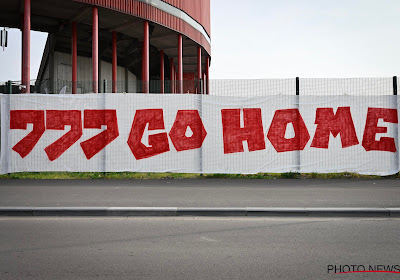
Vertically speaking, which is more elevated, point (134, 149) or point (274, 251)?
point (134, 149)

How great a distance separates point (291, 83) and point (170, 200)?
567cm

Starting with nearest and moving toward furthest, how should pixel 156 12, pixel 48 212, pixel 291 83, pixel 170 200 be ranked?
pixel 48 212, pixel 170 200, pixel 291 83, pixel 156 12

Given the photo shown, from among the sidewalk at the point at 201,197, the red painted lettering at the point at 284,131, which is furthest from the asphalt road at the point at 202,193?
the red painted lettering at the point at 284,131

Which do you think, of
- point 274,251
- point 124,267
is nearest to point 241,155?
point 274,251

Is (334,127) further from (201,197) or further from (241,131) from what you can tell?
(201,197)

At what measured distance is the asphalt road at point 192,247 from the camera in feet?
13.2

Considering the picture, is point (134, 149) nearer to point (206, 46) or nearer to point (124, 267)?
point (124, 267)

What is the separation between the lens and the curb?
6.82 meters

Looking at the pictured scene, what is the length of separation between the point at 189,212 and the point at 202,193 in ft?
5.66

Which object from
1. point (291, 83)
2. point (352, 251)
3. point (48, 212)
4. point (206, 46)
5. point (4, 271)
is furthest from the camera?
point (206, 46)

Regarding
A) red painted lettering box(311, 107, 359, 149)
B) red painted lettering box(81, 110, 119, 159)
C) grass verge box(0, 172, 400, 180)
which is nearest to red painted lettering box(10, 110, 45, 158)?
grass verge box(0, 172, 400, 180)

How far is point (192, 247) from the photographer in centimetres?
495

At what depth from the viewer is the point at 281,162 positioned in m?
11.6

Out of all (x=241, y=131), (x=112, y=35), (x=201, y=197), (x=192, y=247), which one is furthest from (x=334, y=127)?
(x=112, y=35)
